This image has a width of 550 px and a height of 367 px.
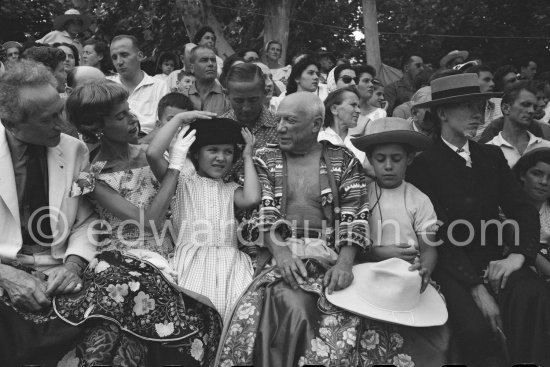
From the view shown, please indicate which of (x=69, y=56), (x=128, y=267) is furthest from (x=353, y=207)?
(x=69, y=56)

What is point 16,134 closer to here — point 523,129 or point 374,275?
point 374,275

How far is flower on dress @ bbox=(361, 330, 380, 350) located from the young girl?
0.83 m

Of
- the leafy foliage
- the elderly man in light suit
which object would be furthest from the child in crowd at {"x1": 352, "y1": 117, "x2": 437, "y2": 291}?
the leafy foliage

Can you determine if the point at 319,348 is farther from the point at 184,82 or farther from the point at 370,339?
the point at 184,82

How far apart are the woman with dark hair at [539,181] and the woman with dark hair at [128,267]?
2.54 m

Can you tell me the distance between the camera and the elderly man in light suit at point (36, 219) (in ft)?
13.6

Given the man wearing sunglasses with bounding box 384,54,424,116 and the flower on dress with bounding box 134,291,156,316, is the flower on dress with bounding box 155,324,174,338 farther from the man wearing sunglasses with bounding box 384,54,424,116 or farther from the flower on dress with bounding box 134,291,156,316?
the man wearing sunglasses with bounding box 384,54,424,116

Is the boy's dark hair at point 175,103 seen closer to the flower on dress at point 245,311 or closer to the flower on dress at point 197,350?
the flower on dress at point 245,311

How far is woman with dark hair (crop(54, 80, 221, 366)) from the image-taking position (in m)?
4.20

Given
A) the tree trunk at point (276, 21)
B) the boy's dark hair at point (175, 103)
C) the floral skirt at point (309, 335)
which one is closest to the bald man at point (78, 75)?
the boy's dark hair at point (175, 103)

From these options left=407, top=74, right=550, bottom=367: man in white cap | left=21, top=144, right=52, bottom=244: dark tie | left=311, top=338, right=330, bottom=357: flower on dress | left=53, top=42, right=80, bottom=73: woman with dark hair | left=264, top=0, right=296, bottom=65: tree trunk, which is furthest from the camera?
left=264, top=0, right=296, bottom=65: tree trunk

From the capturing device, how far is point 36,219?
4.60 meters

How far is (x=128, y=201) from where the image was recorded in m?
4.82

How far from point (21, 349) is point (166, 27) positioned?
12928mm
